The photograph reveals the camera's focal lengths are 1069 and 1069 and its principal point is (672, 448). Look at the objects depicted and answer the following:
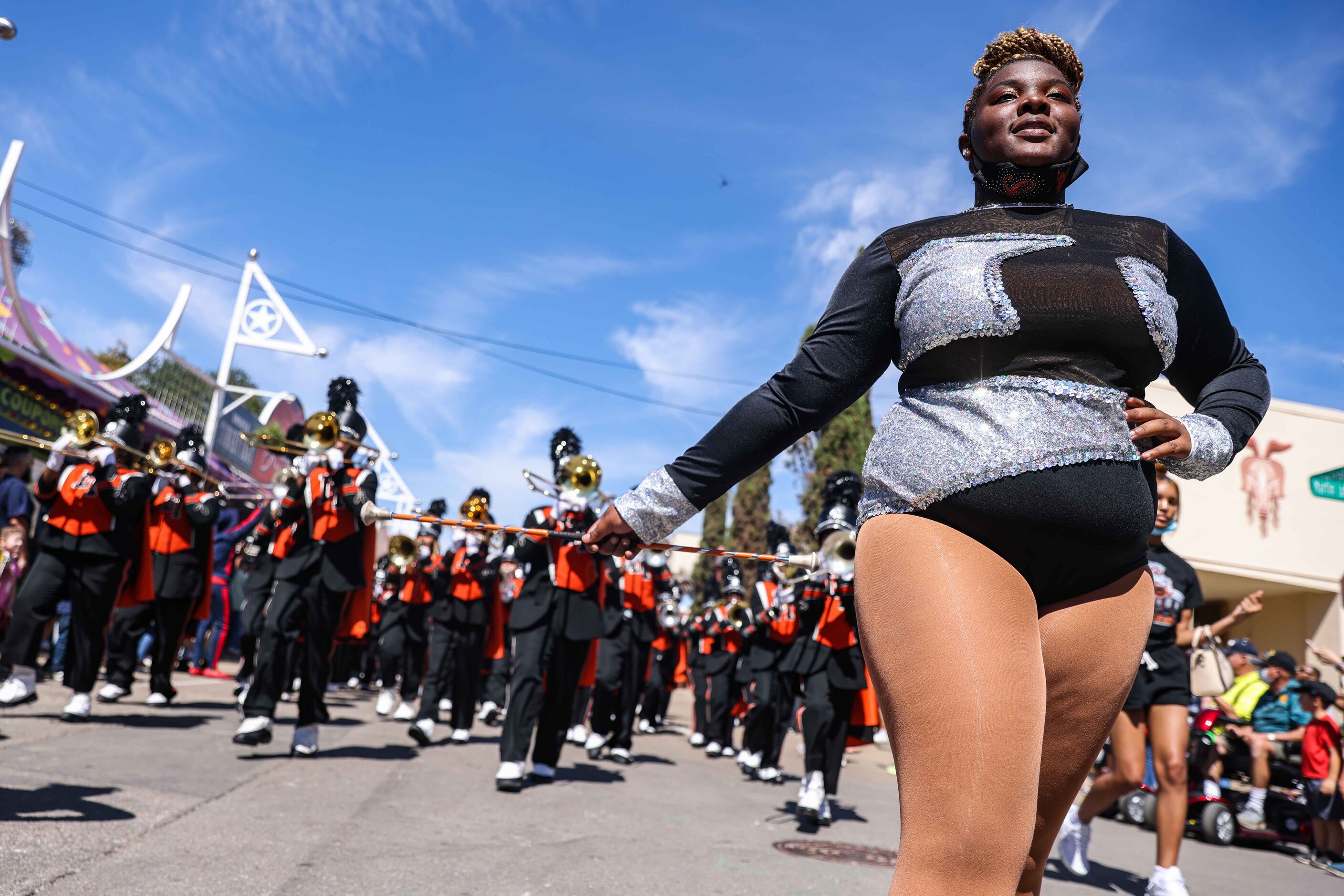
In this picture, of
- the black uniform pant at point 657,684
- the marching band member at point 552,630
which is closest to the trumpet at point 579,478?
the marching band member at point 552,630

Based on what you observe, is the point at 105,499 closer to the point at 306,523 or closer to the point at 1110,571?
the point at 306,523

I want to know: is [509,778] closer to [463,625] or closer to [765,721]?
[463,625]

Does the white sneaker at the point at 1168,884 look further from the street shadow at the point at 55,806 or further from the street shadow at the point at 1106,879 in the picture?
the street shadow at the point at 55,806

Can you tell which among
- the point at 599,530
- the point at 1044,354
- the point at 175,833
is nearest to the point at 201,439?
the point at 175,833

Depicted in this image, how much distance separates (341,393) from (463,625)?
2575mm

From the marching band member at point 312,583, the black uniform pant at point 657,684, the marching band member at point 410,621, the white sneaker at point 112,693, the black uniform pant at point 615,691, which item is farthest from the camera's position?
the black uniform pant at point 657,684

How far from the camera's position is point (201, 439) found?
11.7 metres

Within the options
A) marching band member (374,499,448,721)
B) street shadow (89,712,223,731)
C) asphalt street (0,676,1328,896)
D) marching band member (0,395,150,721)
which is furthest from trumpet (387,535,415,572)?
marching band member (0,395,150,721)

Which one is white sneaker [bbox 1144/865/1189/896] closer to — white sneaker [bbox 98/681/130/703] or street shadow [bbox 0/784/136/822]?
street shadow [bbox 0/784/136/822]

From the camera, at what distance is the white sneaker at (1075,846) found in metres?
5.71

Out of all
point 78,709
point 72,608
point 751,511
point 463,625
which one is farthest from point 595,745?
point 751,511

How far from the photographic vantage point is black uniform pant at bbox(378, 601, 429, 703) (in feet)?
45.8

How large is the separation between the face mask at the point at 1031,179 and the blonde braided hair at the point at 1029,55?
0.47ft

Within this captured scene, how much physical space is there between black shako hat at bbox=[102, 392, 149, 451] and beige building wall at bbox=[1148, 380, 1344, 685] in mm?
18172
